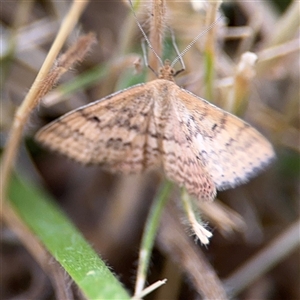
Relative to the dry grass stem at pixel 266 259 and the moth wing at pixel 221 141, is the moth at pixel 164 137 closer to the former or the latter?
the moth wing at pixel 221 141

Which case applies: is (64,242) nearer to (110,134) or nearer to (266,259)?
(110,134)

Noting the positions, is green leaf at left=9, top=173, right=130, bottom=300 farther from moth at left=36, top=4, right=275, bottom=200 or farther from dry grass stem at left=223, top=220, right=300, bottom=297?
dry grass stem at left=223, top=220, right=300, bottom=297

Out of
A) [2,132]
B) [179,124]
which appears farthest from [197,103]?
[2,132]

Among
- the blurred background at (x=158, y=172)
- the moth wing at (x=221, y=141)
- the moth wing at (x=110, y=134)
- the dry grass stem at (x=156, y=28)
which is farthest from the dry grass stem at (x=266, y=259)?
the dry grass stem at (x=156, y=28)

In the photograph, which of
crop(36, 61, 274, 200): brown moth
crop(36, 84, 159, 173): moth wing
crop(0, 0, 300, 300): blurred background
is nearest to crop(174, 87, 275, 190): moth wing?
crop(36, 61, 274, 200): brown moth

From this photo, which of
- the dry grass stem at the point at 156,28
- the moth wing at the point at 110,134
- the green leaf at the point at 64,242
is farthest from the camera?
the moth wing at the point at 110,134
